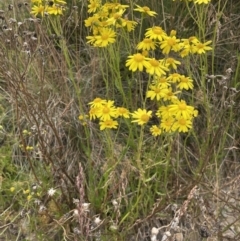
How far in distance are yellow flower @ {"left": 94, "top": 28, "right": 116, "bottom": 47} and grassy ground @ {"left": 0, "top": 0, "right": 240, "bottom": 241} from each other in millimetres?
20

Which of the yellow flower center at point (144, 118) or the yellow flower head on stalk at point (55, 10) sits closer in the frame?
the yellow flower center at point (144, 118)

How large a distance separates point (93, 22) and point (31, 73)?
748 millimetres

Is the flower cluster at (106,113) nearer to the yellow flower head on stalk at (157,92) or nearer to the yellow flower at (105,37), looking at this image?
the yellow flower head on stalk at (157,92)

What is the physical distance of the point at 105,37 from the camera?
2031 mm

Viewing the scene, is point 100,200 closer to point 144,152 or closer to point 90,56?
point 144,152

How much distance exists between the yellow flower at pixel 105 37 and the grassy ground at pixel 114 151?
0.02 m

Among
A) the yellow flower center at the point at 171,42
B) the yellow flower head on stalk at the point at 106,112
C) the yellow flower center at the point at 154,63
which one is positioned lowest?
the yellow flower head on stalk at the point at 106,112

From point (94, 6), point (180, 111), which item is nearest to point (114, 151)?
point (180, 111)

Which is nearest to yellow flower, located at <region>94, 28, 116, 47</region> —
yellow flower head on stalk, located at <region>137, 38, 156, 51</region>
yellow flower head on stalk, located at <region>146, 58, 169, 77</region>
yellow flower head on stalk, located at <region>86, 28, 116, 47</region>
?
yellow flower head on stalk, located at <region>86, 28, 116, 47</region>

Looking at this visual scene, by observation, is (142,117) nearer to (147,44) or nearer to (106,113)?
(106,113)

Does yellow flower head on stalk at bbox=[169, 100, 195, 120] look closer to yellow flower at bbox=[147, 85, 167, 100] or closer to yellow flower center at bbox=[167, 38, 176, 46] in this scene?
yellow flower at bbox=[147, 85, 167, 100]

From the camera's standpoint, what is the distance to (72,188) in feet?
7.41

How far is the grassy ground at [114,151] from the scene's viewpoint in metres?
2.01

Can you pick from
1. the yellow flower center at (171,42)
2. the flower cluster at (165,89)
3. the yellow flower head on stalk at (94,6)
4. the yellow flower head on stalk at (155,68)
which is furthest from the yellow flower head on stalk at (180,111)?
the yellow flower head on stalk at (94,6)
